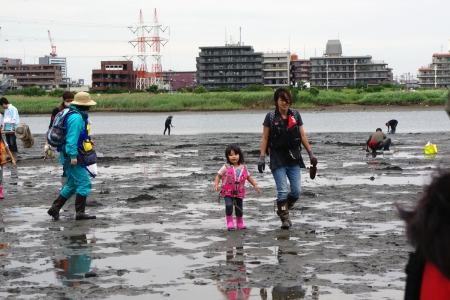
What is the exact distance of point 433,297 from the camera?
2381 mm

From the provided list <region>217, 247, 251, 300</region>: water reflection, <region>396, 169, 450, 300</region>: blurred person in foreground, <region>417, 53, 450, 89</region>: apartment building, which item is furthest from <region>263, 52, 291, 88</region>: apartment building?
<region>396, 169, 450, 300</region>: blurred person in foreground

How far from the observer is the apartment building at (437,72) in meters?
188

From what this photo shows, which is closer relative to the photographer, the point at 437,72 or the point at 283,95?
the point at 283,95

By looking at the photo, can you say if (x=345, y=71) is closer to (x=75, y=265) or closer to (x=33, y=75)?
(x=33, y=75)

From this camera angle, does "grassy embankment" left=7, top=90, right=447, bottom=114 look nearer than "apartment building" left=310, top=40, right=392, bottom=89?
Yes

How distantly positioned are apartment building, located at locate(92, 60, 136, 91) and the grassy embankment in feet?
232

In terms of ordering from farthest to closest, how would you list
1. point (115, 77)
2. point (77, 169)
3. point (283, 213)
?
1. point (115, 77)
2. point (77, 169)
3. point (283, 213)

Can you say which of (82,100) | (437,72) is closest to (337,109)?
(82,100)

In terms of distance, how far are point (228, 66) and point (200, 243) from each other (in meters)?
144

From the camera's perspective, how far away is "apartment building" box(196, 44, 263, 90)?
151 m

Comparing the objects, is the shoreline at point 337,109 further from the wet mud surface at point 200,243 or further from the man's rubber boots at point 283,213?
the man's rubber boots at point 283,213

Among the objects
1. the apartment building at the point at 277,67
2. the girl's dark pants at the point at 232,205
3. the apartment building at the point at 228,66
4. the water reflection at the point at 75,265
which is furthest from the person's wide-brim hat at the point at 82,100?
the apartment building at the point at 277,67

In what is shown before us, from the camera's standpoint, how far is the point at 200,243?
28.7ft

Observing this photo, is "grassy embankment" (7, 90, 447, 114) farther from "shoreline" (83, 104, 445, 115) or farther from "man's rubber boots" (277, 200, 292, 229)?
"man's rubber boots" (277, 200, 292, 229)
